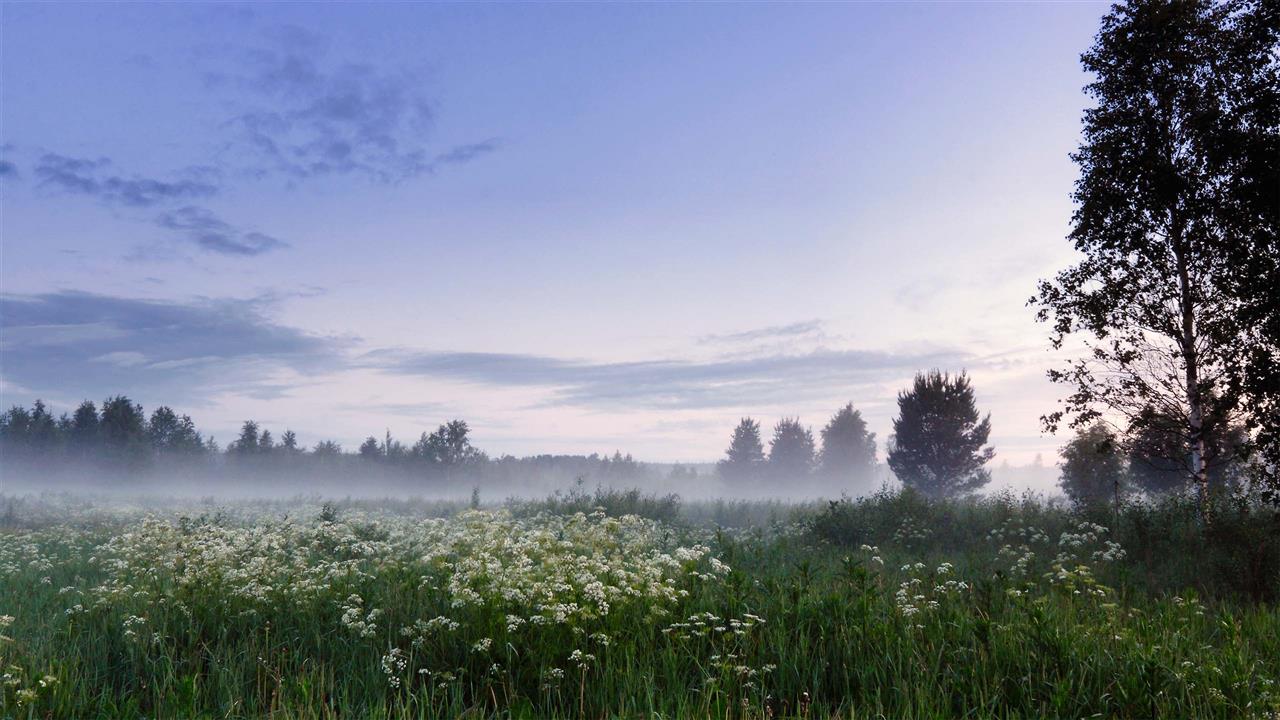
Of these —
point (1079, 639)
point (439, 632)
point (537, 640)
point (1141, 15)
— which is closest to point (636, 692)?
point (537, 640)

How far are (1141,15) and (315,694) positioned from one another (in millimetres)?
20922

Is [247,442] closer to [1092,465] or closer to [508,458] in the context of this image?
[508,458]

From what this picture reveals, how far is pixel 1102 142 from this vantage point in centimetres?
1633

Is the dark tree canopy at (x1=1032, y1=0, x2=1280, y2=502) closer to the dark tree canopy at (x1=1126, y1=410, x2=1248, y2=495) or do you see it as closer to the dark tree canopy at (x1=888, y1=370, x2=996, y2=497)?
the dark tree canopy at (x1=1126, y1=410, x2=1248, y2=495)

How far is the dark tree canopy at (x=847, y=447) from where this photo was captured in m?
74.1

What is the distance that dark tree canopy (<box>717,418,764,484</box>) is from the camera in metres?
76.4

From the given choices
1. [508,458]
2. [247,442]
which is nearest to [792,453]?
[508,458]

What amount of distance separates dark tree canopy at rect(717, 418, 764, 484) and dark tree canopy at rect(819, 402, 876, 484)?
24.6ft

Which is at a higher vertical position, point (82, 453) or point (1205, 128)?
point (1205, 128)

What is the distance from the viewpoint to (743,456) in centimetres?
7688

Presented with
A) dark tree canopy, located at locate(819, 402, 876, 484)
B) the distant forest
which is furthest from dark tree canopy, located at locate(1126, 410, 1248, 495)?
dark tree canopy, located at locate(819, 402, 876, 484)

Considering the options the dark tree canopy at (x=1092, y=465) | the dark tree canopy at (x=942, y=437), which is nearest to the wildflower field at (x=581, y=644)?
the dark tree canopy at (x=1092, y=465)

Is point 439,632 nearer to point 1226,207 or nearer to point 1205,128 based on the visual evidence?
point 1226,207

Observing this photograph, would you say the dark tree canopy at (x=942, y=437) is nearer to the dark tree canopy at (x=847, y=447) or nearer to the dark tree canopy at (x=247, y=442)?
the dark tree canopy at (x=847, y=447)
